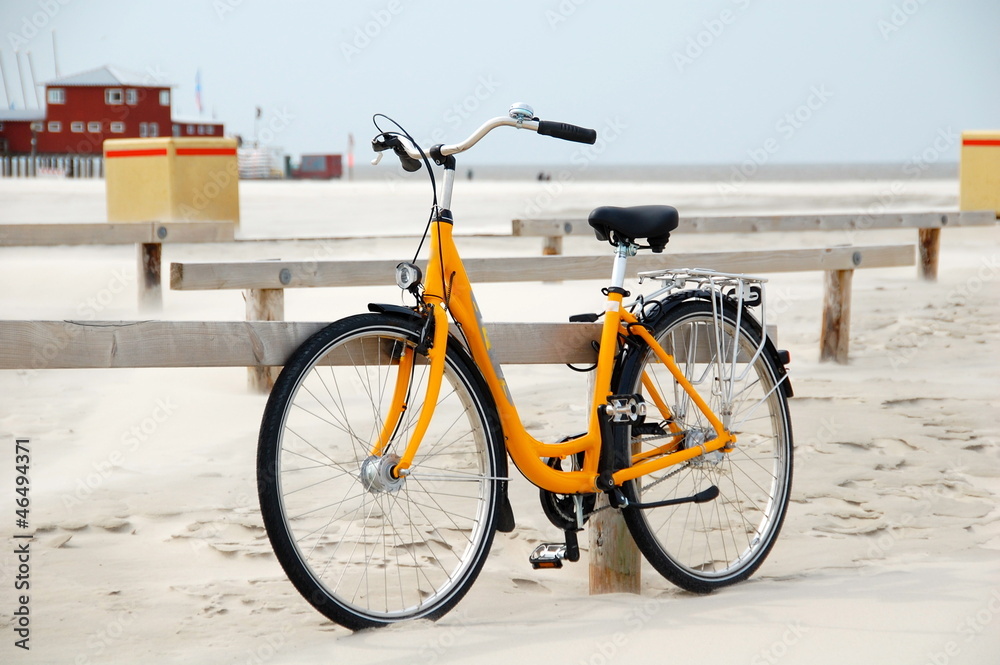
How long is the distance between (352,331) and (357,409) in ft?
9.82

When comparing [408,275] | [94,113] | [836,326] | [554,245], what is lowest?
[836,326]

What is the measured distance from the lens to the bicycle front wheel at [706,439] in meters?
3.18

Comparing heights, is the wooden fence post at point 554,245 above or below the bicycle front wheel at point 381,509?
above

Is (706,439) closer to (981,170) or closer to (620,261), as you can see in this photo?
(620,261)

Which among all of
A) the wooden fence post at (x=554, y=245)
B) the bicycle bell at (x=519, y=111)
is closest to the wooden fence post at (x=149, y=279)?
the wooden fence post at (x=554, y=245)

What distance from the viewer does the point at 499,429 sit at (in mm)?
2916

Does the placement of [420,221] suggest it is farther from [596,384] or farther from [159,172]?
[596,384]

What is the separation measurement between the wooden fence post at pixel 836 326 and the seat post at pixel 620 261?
4289 millimetres

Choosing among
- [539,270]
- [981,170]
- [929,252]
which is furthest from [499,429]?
[981,170]

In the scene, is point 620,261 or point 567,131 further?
point 620,261

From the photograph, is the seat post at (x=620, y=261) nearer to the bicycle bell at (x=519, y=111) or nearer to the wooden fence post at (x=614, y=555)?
the wooden fence post at (x=614, y=555)

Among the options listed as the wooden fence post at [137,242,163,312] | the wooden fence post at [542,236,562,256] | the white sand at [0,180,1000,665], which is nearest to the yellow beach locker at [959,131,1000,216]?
the wooden fence post at [542,236,562,256]

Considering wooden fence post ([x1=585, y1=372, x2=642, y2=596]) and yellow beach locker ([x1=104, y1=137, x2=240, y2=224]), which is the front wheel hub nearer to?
wooden fence post ([x1=585, y1=372, x2=642, y2=596])

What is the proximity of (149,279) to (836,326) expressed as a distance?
5.66 meters
